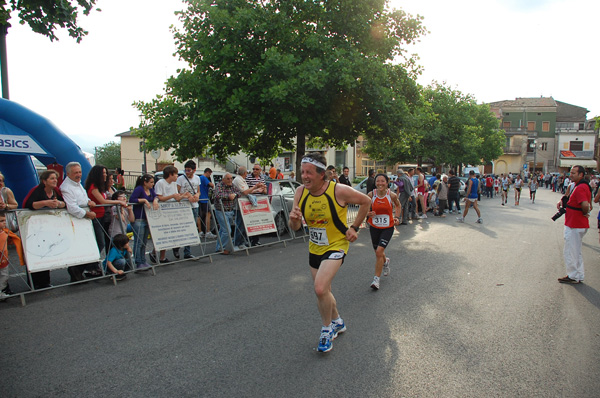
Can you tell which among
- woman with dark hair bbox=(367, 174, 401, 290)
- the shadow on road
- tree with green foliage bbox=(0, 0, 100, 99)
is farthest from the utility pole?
the shadow on road

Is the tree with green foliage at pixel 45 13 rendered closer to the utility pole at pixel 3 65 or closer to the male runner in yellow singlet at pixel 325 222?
the utility pole at pixel 3 65

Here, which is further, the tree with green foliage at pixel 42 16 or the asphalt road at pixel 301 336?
the tree with green foliage at pixel 42 16

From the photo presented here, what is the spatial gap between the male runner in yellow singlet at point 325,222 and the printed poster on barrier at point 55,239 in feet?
Answer: 13.1

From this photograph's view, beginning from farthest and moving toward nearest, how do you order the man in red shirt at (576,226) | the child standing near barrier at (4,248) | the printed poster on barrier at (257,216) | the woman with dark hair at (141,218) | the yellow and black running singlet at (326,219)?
the printed poster on barrier at (257,216), the woman with dark hair at (141,218), the man in red shirt at (576,226), the child standing near barrier at (4,248), the yellow and black running singlet at (326,219)

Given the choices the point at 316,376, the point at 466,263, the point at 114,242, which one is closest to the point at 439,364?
the point at 316,376

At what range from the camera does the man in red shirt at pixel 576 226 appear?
6.62 metres

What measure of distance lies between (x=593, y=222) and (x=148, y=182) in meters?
18.7

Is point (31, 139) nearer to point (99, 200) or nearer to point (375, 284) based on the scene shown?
point (99, 200)

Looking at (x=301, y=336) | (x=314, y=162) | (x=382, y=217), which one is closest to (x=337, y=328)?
(x=301, y=336)

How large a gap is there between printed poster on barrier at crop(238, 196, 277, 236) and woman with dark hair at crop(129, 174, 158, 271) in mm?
2263

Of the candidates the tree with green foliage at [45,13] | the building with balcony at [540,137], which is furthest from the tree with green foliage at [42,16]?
the building with balcony at [540,137]

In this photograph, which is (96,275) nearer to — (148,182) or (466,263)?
(148,182)

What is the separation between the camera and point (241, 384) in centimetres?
336

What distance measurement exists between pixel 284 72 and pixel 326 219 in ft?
32.9
